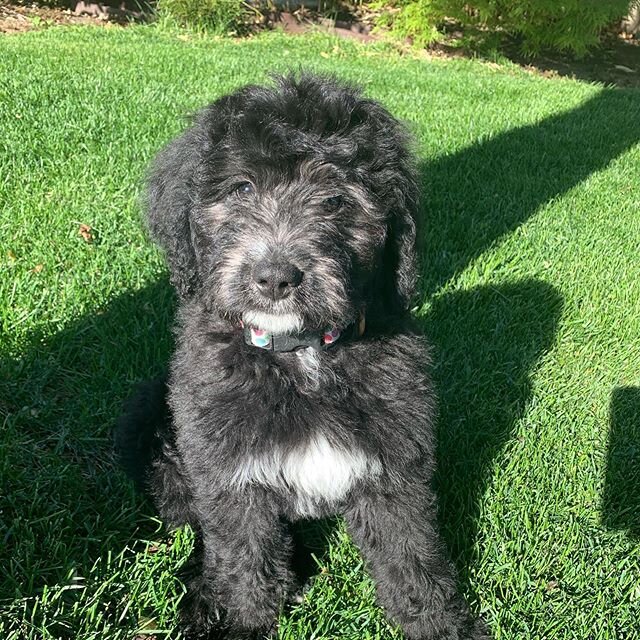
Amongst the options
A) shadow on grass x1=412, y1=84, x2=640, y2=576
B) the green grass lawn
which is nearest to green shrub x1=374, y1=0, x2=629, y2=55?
shadow on grass x1=412, y1=84, x2=640, y2=576

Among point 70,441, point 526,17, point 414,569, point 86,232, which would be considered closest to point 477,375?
point 414,569

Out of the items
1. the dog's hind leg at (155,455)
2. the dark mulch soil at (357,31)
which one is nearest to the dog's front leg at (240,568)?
the dog's hind leg at (155,455)

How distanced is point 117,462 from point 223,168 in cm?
154

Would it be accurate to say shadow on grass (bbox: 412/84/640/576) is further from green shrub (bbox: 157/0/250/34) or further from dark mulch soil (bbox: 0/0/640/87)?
green shrub (bbox: 157/0/250/34)

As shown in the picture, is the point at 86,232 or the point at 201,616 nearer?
the point at 201,616

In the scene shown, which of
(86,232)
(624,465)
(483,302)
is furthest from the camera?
(86,232)

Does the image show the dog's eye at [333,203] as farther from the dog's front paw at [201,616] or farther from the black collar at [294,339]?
the dog's front paw at [201,616]

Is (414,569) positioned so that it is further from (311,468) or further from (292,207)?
(292,207)

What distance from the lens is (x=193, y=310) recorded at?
2809mm

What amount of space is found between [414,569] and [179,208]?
1.69 m

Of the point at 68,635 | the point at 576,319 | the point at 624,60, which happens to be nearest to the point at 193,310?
the point at 68,635

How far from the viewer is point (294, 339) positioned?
2447mm

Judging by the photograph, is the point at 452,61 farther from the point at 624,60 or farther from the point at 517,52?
the point at 624,60

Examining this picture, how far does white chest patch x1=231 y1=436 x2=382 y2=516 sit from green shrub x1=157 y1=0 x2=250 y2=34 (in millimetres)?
13693
